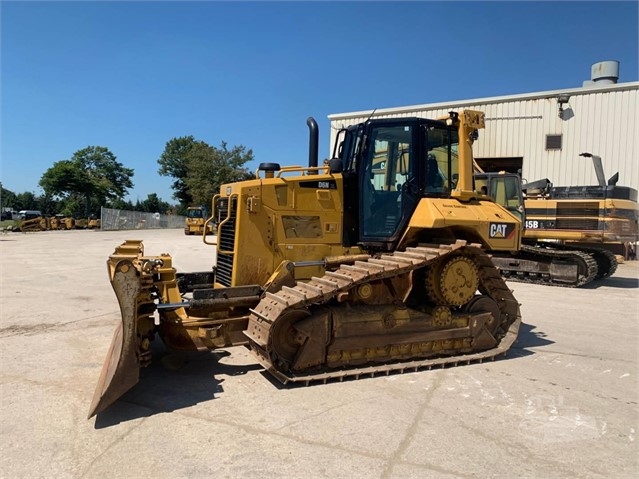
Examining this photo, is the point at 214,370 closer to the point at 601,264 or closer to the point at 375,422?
the point at 375,422

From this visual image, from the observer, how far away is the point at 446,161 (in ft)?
20.6

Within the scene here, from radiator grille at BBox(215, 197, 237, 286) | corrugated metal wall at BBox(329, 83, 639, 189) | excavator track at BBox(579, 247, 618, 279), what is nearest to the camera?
radiator grille at BBox(215, 197, 237, 286)

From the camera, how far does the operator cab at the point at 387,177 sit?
6.00 metres

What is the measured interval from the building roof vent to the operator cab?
1769 centimetres

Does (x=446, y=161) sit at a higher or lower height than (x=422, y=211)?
higher

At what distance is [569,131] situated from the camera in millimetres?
18984

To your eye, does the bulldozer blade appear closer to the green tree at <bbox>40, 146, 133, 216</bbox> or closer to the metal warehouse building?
the metal warehouse building

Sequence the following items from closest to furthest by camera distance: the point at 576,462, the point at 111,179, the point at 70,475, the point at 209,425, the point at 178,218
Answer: the point at 70,475 → the point at 576,462 → the point at 209,425 → the point at 178,218 → the point at 111,179

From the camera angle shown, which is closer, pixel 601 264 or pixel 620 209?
pixel 620 209

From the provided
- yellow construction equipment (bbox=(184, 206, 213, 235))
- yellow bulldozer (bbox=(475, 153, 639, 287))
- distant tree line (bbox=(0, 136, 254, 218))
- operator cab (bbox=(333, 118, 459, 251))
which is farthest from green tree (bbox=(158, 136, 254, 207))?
operator cab (bbox=(333, 118, 459, 251))

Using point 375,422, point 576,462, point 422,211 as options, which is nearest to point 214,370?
point 375,422

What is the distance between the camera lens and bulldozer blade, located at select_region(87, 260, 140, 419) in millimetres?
4086

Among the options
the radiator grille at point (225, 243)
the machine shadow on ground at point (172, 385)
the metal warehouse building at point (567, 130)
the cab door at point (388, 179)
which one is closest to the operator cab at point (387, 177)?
the cab door at point (388, 179)

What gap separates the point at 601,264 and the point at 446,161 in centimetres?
963
